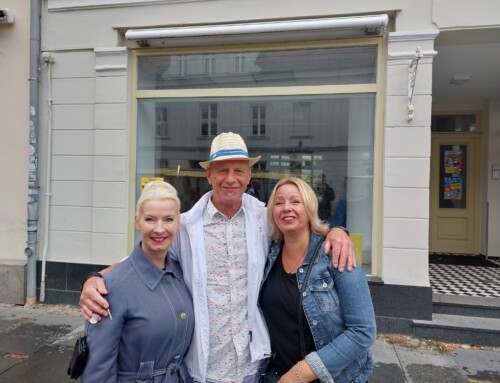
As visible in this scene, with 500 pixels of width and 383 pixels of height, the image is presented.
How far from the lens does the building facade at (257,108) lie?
441 cm

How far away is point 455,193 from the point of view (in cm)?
781

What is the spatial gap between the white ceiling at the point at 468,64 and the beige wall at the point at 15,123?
5.54 m

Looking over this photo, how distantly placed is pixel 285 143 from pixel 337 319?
3.69 metres

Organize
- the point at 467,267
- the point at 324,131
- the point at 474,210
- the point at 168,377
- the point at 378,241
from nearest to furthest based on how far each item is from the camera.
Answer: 1. the point at 168,377
2. the point at 378,241
3. the point at 324,131
4. the point at 467,267
5. the point at 474,210

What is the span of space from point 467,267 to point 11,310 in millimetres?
7267

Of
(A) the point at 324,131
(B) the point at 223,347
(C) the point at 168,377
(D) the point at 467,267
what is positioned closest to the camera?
(C) the point at 168,377

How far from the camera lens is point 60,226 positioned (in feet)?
17.6

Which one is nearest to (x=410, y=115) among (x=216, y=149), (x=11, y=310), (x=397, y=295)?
(x=397, y=295)

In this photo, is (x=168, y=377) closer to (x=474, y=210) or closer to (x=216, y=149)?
(x=216, y=149)

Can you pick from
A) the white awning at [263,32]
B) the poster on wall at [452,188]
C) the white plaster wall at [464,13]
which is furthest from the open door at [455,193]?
the white awning at [263,32]

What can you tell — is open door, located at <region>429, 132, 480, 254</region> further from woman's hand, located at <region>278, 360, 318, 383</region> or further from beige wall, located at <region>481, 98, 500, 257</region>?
woman's hand, located at <region>278, 360, 318, 383</region>

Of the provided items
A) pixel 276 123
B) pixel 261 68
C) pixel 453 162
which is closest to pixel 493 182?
pixel 453 162

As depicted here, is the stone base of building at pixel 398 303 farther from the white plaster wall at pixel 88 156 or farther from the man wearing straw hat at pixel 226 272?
the white plaster wall at pixel 88 156

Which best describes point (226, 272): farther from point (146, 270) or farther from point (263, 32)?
point (263, 32)
